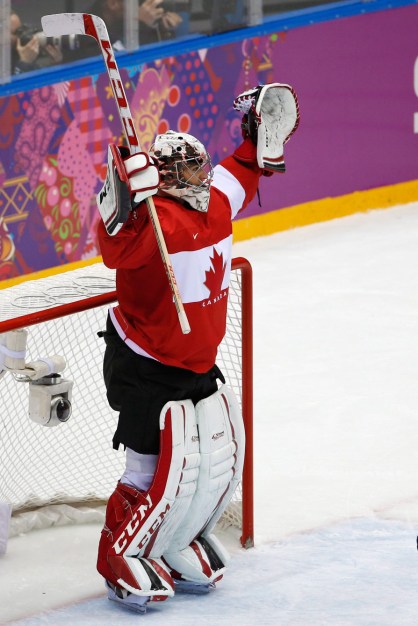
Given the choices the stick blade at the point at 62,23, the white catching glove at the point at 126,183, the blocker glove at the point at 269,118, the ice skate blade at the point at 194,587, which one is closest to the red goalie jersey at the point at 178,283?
the white catching glove at the point at 126,183

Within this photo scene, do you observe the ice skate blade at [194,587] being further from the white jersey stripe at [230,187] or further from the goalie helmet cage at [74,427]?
the white jersey stripe at [230,187]

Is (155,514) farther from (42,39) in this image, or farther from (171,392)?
(42,39)

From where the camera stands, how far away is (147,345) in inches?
155

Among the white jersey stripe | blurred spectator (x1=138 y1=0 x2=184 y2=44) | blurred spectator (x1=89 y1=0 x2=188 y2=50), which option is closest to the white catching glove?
the white jersey stripe

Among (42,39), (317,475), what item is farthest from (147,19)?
(317,475)

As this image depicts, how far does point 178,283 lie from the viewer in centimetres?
387

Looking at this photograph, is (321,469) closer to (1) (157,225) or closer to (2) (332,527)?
(2) (332,527)

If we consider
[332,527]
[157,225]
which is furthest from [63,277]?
[332,527]

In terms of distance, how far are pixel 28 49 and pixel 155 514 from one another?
3278 mm

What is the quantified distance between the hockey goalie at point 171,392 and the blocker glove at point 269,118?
0.03m

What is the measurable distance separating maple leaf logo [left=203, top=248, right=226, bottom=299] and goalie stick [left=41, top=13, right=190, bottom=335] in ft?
0.53

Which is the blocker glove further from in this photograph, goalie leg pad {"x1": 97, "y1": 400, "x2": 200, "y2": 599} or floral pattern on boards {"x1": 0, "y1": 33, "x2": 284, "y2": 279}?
floral pattern on boards {"x1": 0, "y1": 33, "x2": 284, "y2": 279}

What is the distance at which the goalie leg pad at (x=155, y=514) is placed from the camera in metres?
3.95

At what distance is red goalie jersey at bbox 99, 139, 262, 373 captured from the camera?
3808 mm
